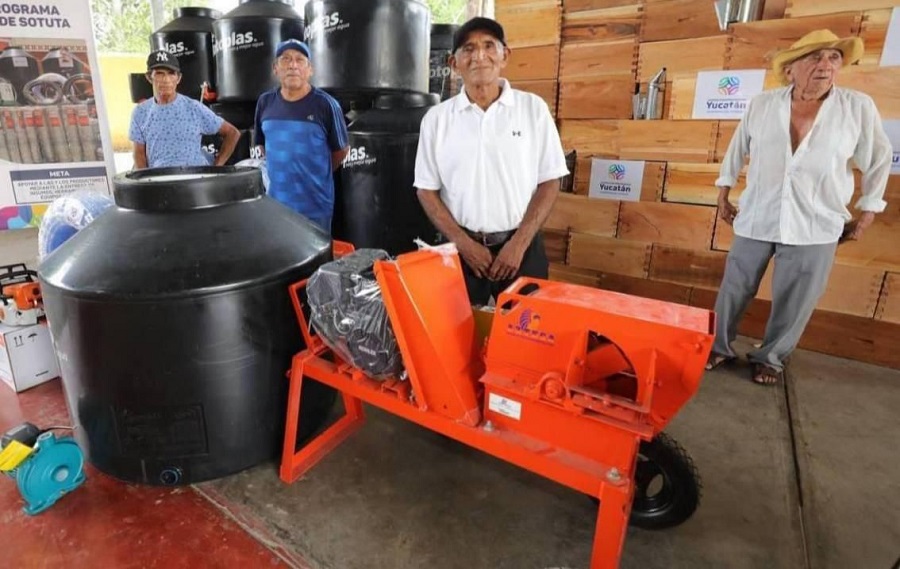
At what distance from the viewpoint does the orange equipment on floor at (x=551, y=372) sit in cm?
128

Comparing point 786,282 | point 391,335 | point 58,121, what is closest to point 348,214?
point 58,121

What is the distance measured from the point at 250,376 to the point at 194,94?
11.2 ft

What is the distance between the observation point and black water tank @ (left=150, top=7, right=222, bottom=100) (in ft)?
13.6

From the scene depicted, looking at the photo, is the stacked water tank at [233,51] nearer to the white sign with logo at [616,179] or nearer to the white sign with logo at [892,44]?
the white sign with logo at [616,179]

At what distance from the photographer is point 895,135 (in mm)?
2668

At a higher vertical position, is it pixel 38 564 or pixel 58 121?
pixel 58 121

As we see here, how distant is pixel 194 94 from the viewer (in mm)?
4273

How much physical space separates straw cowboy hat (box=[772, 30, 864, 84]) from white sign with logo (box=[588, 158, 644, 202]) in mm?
1067

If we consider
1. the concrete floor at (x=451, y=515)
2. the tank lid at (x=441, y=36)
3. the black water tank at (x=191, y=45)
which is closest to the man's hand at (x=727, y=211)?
the concrete floor at (x=451, y=515)

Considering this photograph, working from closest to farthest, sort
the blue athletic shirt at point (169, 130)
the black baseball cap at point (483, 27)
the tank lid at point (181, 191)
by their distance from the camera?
the tank lid at point (181, 191), the black baseball cap at point (483, 27), the blue athletic shirt at point (169, 130)

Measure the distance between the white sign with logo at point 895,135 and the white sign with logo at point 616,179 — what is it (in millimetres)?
1232

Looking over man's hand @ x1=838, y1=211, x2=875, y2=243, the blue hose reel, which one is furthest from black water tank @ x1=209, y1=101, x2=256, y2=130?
man's hand @ x1=838, y1=211, x2=875, y2=243

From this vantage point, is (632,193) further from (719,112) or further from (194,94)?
(194,94)

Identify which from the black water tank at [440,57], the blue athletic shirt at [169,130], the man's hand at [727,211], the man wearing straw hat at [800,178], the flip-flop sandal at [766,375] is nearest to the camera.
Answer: the man wearing straw hat at [800,178]
